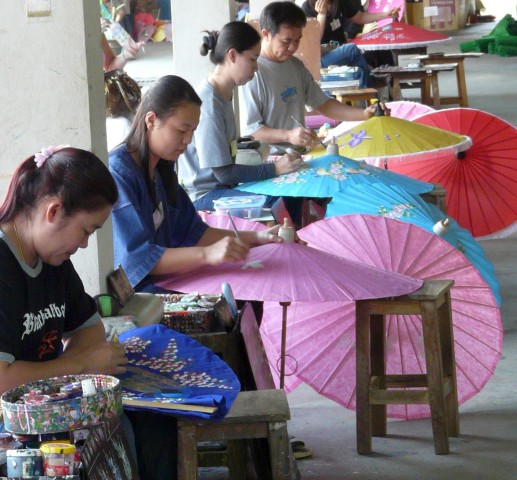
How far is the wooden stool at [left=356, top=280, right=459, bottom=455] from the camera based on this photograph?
3.41 m

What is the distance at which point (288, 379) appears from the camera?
3.75 metres

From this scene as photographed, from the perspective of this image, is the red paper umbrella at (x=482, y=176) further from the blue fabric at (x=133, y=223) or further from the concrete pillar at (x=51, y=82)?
the concrete pillar at (x=51, y=82)

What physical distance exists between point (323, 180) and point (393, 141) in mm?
675

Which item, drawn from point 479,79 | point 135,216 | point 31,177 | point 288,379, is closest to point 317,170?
point 288,379

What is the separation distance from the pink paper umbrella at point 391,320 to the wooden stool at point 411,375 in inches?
3.7

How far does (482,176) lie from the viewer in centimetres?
605

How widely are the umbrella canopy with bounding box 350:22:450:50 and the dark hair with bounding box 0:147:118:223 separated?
8.40 meters

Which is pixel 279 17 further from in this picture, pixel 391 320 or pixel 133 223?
pixel 133 223

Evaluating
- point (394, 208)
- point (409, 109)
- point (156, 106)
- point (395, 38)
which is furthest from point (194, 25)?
point (395, 38)

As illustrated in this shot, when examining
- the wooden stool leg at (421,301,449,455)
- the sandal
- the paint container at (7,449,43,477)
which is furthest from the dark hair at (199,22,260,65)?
the paint container at (7,449,43,477)

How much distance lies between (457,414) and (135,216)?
1.42 metres

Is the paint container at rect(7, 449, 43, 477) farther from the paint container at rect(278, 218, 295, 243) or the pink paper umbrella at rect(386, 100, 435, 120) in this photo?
the pink paper umbrella at rect(386, 100, 435, 120)

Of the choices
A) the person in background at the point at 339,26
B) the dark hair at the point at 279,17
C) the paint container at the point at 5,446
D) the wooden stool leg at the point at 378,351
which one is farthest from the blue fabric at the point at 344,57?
the paint container at the point at 5,446

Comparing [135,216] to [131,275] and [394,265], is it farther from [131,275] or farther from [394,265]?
[394,265]
